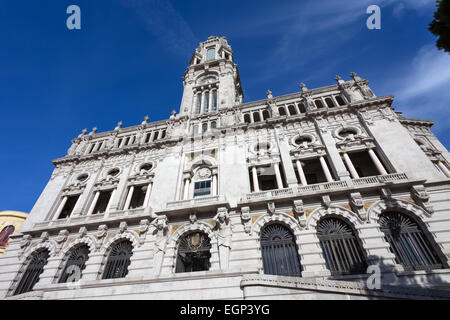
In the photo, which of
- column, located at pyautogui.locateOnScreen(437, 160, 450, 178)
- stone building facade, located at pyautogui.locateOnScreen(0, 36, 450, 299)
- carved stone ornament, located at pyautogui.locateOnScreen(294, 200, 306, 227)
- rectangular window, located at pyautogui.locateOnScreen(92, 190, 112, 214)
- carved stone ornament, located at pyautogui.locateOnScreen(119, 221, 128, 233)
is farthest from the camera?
rectangular window, located at pyautogui.locateOnScreen(92, 190, 112, 214)

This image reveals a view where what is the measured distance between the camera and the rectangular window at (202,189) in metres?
21.4

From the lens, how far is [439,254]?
1316 cm

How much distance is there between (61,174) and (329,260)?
3004cm

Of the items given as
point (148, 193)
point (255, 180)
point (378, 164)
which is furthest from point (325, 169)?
point (148, 193)

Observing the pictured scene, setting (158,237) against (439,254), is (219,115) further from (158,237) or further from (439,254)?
(439,254)

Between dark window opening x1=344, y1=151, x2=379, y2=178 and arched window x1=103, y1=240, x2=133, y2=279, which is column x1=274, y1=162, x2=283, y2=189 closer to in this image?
dark window opening x1=344, y1=151, x2=379, y2=178

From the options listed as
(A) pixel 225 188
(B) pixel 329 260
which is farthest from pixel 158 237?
(B) pixel 329 260

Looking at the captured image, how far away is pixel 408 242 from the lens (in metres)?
14.3

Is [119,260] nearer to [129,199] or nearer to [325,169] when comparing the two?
[129,199]

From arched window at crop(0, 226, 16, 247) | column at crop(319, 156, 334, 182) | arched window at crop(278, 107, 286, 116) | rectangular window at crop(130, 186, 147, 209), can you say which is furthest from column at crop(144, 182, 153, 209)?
arched window at crop(0, 226, 16, 247)

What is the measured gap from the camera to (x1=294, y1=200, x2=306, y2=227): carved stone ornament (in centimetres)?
1605

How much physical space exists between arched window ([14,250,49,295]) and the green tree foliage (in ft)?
99.7

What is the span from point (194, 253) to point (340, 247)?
10769 millimetres
